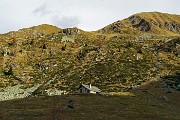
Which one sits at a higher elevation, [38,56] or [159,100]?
[38,56]

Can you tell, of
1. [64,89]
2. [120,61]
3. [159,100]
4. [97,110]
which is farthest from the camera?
[120,61]

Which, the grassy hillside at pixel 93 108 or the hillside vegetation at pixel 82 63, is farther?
the hillside vegetation at pixel 82 63

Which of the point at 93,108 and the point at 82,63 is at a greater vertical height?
the point at 82,63

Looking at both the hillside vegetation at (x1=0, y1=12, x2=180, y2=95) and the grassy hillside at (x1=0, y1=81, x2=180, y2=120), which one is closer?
the grassy hillside at (x1=0, y1=81, x2=180, y2=120)

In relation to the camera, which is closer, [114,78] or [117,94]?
[117,94]

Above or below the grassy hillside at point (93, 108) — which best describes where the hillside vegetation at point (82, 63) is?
above

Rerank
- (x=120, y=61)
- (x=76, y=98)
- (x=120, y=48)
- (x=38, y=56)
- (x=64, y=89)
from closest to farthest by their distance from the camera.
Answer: (x=76, y=98) → (x=64, y=89) → (x=120, y=61) → (x=38, y=56) → (x=120, y=48)

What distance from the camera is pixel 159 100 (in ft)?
276

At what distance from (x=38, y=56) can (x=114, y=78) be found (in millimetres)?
45433

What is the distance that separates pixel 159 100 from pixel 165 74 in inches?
1459

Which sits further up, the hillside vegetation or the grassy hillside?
the hillside vegetation

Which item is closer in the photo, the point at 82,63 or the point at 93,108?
the point at 93,108

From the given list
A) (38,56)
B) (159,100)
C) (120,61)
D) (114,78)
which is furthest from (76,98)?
(38,56)

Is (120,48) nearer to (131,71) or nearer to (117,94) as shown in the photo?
(131,71)
